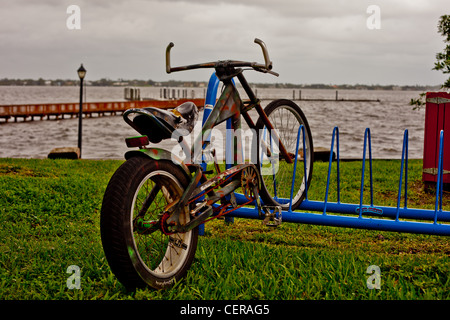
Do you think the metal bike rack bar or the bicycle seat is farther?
the metal bike rack bar

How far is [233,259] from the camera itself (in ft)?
14.2

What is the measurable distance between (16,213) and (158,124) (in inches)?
158

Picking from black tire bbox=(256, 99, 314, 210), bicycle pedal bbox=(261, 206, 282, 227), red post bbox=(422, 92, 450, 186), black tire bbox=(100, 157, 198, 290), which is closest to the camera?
black tire bbox=(100, 157, 198, 290)

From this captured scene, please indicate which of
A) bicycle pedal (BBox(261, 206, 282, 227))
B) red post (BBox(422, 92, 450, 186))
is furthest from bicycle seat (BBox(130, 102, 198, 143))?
red post (BBox(422, 92, 450, 186))

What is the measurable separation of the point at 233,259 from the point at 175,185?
3.74 ft

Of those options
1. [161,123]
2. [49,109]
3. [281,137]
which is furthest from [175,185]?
[49,109]

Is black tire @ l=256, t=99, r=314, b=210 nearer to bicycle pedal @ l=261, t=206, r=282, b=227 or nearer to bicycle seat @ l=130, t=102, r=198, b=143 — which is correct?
bicycle pedal @ l=261, t=206, r=282, b=227

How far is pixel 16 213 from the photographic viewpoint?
260 inches

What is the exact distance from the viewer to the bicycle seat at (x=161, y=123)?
3.38 metres

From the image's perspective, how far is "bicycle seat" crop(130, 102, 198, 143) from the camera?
3378 mm

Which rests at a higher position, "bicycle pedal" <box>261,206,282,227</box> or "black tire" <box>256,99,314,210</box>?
"black tire" <box>256,99,314,210</box>

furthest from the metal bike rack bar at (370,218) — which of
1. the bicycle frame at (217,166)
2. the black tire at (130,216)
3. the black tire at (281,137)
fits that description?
the black tire at (130,216)
